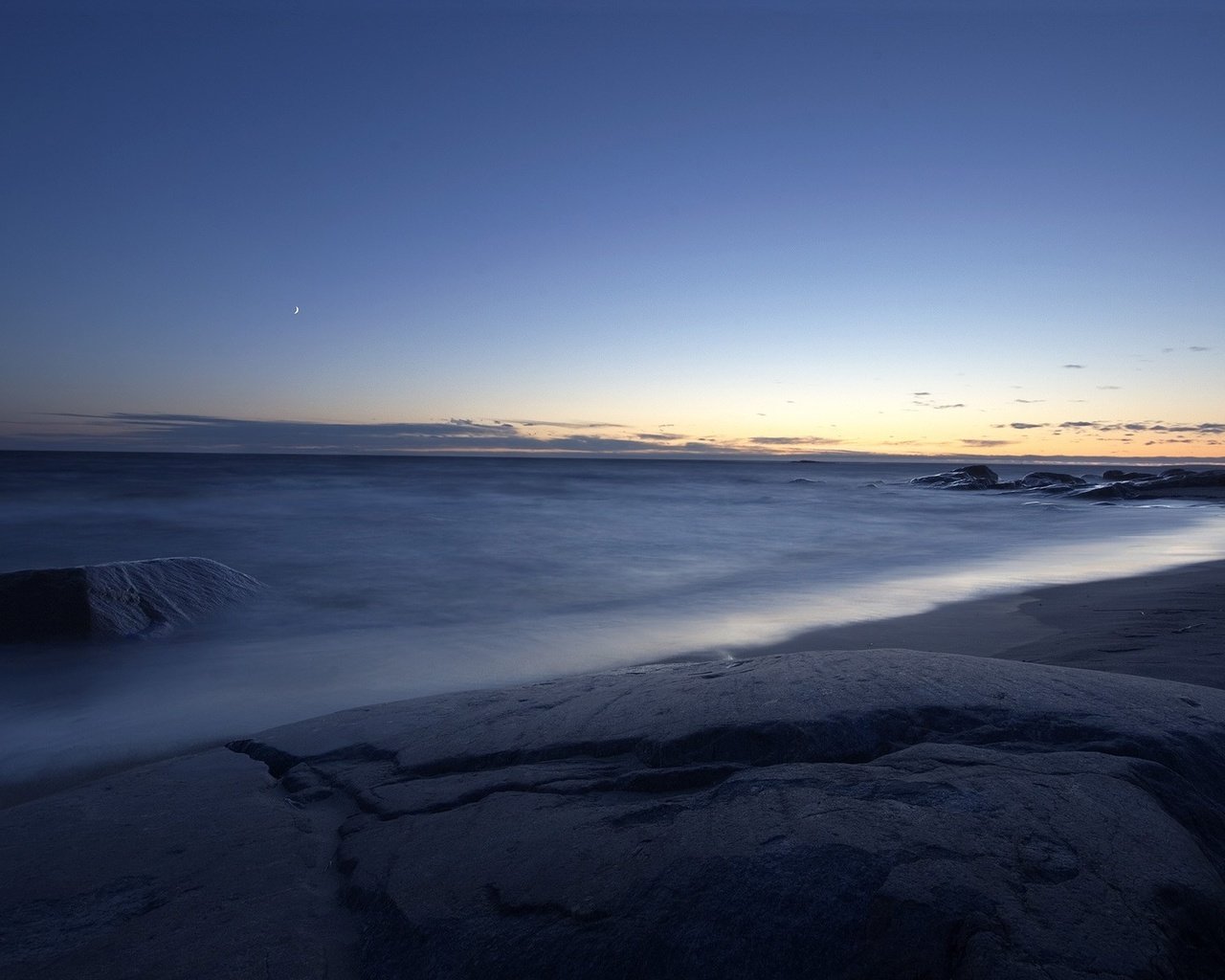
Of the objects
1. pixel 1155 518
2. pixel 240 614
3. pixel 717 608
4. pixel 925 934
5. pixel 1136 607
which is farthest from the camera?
pixel 1155 518

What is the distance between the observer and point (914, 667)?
9.35 ft

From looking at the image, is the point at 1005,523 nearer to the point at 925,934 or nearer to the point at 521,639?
the point at 521,639

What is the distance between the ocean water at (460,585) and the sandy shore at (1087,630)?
49 cm

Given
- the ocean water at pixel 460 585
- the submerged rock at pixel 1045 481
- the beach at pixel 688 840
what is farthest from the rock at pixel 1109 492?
the beach at pixel 688 840

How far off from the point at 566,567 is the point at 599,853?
8.93 m

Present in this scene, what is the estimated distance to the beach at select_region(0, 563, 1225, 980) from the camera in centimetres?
150

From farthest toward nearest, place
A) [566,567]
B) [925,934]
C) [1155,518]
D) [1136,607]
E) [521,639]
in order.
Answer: [1155,518], [566,567], [521,639], [1136,607], [925,934]

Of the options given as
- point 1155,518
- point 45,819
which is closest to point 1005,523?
point 1155,518

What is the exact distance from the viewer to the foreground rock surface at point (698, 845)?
1.50m

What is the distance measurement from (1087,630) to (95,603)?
23.1ft

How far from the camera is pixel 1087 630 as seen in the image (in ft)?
17.0

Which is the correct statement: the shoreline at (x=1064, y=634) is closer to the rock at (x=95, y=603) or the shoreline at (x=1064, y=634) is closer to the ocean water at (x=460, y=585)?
the ocean water at (x=460, y=585)

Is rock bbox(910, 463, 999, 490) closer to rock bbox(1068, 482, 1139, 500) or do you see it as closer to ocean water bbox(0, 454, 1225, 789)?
rock bbox(1068, 482, 1139, 500)

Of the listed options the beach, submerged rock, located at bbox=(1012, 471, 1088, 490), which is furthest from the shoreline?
submerged rock, located at bbox=(1012, 471, 1088, 490)
